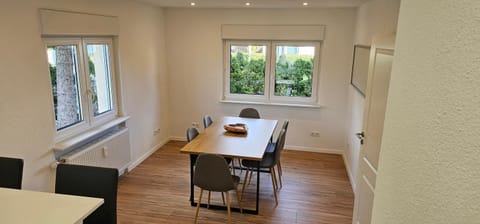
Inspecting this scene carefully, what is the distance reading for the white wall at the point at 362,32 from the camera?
9.56 feet

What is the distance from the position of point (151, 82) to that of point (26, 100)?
2401 millimetres

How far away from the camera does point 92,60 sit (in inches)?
153

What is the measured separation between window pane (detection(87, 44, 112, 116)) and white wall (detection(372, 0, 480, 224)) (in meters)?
3.68

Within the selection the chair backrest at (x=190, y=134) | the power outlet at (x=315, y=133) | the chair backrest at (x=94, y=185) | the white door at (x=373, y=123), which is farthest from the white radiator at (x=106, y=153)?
the power outlet at (x=315, y=133)

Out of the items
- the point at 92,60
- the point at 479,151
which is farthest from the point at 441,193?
the point at 92,60

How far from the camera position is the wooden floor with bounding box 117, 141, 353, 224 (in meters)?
3.40

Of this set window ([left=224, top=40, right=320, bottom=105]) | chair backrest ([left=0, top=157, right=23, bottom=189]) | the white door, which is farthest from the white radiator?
the white door

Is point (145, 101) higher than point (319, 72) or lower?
lower

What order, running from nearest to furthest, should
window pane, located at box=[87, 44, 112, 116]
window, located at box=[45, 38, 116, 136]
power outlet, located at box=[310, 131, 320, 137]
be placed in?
window, located at box=[45, 38, 116, 136]
window pane, located at box=[87, 44, 112, 116]
power outlet, located at box=[310, 131, 320, 137]

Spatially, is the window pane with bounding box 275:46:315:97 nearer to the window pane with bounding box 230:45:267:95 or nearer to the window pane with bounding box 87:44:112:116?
the window pane with bounding box 230:45:267:95

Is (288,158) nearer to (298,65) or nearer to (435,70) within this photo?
(298,65)

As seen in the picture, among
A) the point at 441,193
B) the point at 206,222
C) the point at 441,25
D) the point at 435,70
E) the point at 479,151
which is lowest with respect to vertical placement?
the point at 206,222

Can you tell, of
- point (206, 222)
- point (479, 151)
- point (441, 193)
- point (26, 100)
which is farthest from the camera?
point (206, 222)

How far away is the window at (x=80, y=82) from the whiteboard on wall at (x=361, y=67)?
3.24m
